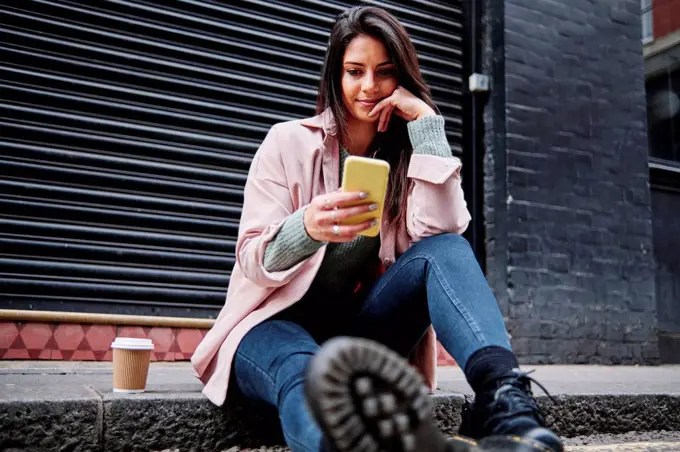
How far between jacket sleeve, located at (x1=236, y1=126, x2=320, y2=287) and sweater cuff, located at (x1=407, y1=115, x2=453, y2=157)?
1.45 ft

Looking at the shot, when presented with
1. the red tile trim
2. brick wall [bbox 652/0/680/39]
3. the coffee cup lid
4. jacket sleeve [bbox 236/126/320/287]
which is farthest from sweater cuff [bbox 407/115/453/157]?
brick wall [bbox 652/0/680/39]

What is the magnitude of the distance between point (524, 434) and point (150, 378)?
66.0 inches

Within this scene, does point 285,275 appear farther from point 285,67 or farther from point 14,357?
point 285,67

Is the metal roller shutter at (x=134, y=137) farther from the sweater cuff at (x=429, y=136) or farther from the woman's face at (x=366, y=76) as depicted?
the sweater cuff at (x=429, y=136)

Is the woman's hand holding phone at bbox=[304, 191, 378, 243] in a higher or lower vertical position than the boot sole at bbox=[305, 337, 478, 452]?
higher

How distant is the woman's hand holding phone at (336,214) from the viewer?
148cm

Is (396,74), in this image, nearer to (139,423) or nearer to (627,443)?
(139,423)

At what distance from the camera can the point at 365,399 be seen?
2.89 feet

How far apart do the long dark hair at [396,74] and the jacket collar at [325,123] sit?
0.07 ft

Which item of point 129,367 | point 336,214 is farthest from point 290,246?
point 129,367

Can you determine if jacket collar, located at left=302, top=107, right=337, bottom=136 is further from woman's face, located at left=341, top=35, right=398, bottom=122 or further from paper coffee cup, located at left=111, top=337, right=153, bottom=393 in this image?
paper coffee cup, located at left=111, top=337, right=153, bottom=393

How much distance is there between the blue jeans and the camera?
56.2 inches

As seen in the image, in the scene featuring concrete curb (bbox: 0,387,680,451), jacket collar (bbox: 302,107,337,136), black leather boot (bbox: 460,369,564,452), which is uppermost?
jacket collar (bbox: 302,107,337,136)

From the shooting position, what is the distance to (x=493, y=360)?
4.67ft
